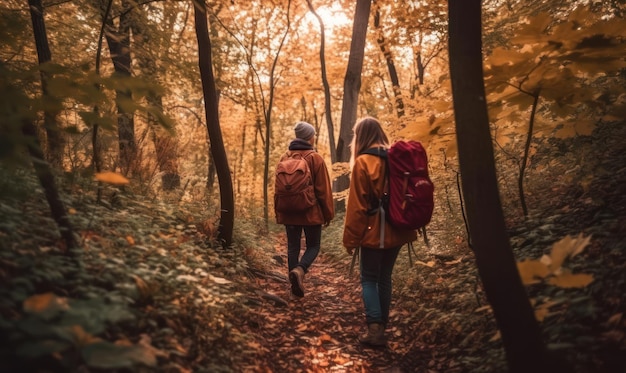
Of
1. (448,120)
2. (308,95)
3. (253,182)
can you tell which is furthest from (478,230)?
(253,182)

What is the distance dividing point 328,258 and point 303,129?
4033 millimetres

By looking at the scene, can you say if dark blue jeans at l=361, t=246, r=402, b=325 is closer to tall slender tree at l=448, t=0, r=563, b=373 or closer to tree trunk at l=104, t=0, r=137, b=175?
tall slender tree at l=448, t=0, r=563, b=373

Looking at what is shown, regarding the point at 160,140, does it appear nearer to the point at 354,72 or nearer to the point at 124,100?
the point at 124,100

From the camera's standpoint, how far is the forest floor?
178 centimetres

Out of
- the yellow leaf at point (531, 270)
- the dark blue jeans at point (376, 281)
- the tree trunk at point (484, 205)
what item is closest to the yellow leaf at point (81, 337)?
the tree trunk at point (484, 205)

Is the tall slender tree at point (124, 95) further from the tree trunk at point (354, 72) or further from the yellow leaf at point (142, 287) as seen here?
the tree trunk at point (354, 72)

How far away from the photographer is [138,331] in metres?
2.31

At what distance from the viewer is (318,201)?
192 inches

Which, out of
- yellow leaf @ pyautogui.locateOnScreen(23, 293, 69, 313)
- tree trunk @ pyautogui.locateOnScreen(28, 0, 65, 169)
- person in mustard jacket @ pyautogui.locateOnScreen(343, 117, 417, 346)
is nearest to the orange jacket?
person in mustard jacket @ pyautogui.locateOnScreen(343, 117, 417, 346)

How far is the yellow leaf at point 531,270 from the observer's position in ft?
6.54

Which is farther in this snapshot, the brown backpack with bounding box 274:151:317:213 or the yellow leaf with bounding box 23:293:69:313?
the brown backpack with bounding box 274:151:317:213

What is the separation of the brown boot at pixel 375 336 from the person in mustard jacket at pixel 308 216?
4.33 ft

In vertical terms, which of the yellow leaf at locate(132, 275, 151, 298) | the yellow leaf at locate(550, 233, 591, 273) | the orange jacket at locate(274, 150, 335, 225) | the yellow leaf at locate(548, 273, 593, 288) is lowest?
the yellow leaf at locate(132, 275, 151, 298)

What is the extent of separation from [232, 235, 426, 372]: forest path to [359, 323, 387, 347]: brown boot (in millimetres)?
78
